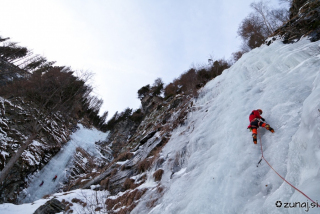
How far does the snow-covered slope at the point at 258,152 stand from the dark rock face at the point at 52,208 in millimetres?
4202

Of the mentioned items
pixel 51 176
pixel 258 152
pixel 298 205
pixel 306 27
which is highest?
pixel 306 27

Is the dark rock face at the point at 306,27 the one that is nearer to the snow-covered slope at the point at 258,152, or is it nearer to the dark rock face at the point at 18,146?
the snow-covered slope at the point at 258,152

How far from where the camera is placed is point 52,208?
670 cm

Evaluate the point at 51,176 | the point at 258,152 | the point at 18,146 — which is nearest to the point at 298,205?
the point at 258,152

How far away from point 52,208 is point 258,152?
8.31 meters

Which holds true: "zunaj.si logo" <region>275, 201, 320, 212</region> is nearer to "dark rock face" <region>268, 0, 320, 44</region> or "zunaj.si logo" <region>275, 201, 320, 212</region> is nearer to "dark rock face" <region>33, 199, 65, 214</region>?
"dark rock face" <region>268, 0, 320, 44</region>

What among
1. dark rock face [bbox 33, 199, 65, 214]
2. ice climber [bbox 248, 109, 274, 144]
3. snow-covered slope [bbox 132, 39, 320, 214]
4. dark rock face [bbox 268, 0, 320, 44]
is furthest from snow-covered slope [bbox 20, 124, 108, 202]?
dark rock face [bbox 268, 0, 320, 44]

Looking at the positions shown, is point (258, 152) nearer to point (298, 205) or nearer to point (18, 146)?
point (298, 205)

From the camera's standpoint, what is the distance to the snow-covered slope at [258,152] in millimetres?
2268

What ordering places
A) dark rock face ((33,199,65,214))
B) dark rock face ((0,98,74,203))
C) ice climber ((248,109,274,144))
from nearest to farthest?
ice climber ((248,109,274,144)), dark rock face ((33,199,65,214)), dark rock face ((0,98,74,203))

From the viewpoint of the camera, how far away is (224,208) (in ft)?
8.84

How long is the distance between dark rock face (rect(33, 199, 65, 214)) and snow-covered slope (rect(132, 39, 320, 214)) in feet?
13.8

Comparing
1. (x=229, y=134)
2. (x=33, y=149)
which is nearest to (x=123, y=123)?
(x=33, y=149)

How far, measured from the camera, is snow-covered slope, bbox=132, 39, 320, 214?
7.44ft
